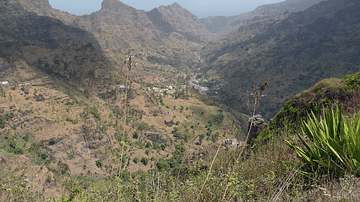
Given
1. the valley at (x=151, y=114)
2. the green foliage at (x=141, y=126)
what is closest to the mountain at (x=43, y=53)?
the valley at (x=151, y=114)

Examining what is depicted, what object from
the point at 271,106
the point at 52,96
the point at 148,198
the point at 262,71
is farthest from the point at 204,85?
the point at 148,198

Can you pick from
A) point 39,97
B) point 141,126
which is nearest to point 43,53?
point 39,97

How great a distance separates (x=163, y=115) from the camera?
67562mm

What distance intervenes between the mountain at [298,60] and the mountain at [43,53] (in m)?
79.0

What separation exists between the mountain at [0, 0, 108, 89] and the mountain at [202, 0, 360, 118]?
79.0m

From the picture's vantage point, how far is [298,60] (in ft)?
374

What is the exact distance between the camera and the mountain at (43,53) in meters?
55.6

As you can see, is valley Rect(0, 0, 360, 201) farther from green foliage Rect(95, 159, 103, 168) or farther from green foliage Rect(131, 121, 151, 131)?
green foliage Rect(131, 121, 151, 131)

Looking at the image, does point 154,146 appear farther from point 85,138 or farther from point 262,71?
point 262,71

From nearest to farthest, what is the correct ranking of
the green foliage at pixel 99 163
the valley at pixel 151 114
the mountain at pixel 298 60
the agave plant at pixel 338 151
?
the agave plant at pixel 338 151 → the valley at pixel 151 114 → the green foliage at pixel 99 163 → the mountain at pixel 298 60

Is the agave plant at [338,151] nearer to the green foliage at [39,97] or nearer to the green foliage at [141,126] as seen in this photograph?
the green foliage at [141,126]

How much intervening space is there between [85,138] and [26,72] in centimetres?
3535

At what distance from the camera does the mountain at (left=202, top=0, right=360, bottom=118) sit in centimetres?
9344

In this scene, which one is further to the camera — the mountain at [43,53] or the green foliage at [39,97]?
the mountain at [43,53]
